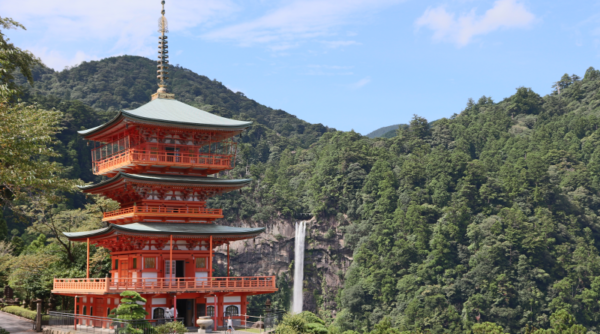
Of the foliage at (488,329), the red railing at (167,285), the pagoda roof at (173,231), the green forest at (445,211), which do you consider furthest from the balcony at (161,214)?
the foliage at (488,329)

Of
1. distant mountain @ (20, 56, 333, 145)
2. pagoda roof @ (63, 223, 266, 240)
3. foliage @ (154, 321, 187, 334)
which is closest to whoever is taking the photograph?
foliage @ (154, 321, 187, 334)

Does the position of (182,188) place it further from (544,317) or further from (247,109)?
(247,109)

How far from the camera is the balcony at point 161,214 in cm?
3841

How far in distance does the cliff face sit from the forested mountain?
1.12 feet

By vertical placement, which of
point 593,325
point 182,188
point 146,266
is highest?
point 182,188

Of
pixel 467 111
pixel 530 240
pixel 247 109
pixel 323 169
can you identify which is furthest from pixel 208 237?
pixel 247 109

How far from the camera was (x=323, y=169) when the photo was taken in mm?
111500

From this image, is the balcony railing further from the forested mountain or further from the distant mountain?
the distant mountain

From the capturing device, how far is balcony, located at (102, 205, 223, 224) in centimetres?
3841

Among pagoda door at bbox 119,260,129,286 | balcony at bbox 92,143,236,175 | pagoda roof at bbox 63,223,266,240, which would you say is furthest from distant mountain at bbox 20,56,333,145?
pagoda roof at bbox 63,223,266,240

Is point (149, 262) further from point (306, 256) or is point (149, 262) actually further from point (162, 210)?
point (306, 256)

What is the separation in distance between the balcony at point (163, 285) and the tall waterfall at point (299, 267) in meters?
64.8

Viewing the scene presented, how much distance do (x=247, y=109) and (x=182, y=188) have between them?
149 m

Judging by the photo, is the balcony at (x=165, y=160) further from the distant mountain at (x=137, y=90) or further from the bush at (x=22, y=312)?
the distant mountain at (x=137, y=90)
